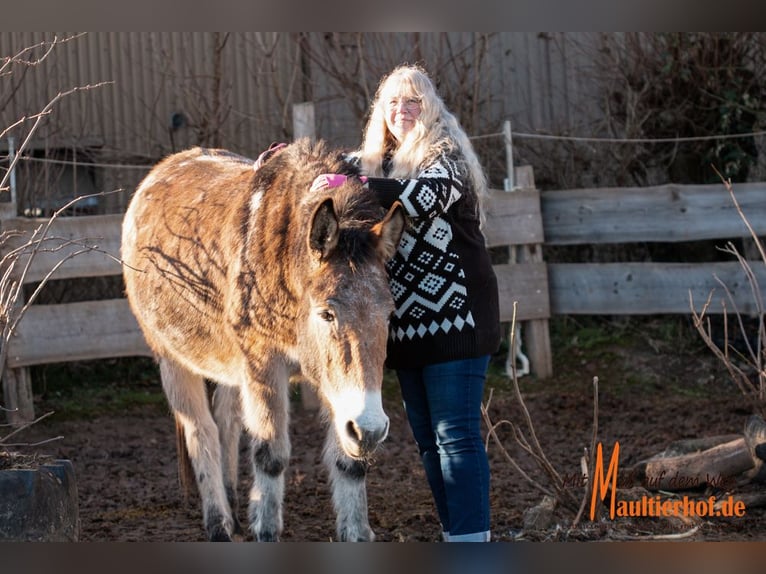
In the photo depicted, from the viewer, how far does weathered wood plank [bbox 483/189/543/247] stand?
6750 millimetres

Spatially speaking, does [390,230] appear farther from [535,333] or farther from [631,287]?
[631,287]

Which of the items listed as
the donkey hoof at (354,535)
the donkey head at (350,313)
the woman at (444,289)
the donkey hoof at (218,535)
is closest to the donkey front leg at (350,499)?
the donkey hoof at (354,535)

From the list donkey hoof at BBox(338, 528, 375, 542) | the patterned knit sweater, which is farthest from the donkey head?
donkey hoof at BBox(338, 528, 375, 542)

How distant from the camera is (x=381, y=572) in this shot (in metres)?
3.36

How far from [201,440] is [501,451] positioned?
1.47 metres

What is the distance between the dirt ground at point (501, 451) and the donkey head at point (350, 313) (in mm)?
1260

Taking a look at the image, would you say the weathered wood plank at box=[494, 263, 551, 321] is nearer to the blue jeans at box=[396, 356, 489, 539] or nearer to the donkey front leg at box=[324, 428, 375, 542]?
the donkey front leg at box=[324, 428, 375, 542]

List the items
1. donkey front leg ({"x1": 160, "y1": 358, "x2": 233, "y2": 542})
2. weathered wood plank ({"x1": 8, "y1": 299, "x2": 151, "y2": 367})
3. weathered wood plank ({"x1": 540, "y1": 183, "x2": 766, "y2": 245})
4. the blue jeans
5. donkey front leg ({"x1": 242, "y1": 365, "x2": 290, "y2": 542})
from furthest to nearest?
weathered wood plank ({"x1": 540, "y1": 183, "x2": 766, "y2": 245}), weathered wood plank ({"x1": 8, "y1": 299, "x2": 151, "y2": 367}), donkey front leg ({"x1": 160, "y1": 358, "x2": 233, "y2": 542}), donkey front leg ({"x1": 242, "y1": 365, "x2": 290, "y2": 542}), the blue jeans

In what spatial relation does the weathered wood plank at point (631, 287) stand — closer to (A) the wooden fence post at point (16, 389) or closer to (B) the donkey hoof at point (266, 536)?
(B) the donkey hoof at point (266, 536)

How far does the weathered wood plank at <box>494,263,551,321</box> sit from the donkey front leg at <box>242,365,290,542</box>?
318 centimetres

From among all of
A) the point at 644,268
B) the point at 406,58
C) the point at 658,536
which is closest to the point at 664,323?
→ the point at 644,268

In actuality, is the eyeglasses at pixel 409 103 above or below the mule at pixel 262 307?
above

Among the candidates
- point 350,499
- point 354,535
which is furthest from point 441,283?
point 354,535

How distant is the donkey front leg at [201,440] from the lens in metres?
4.35
